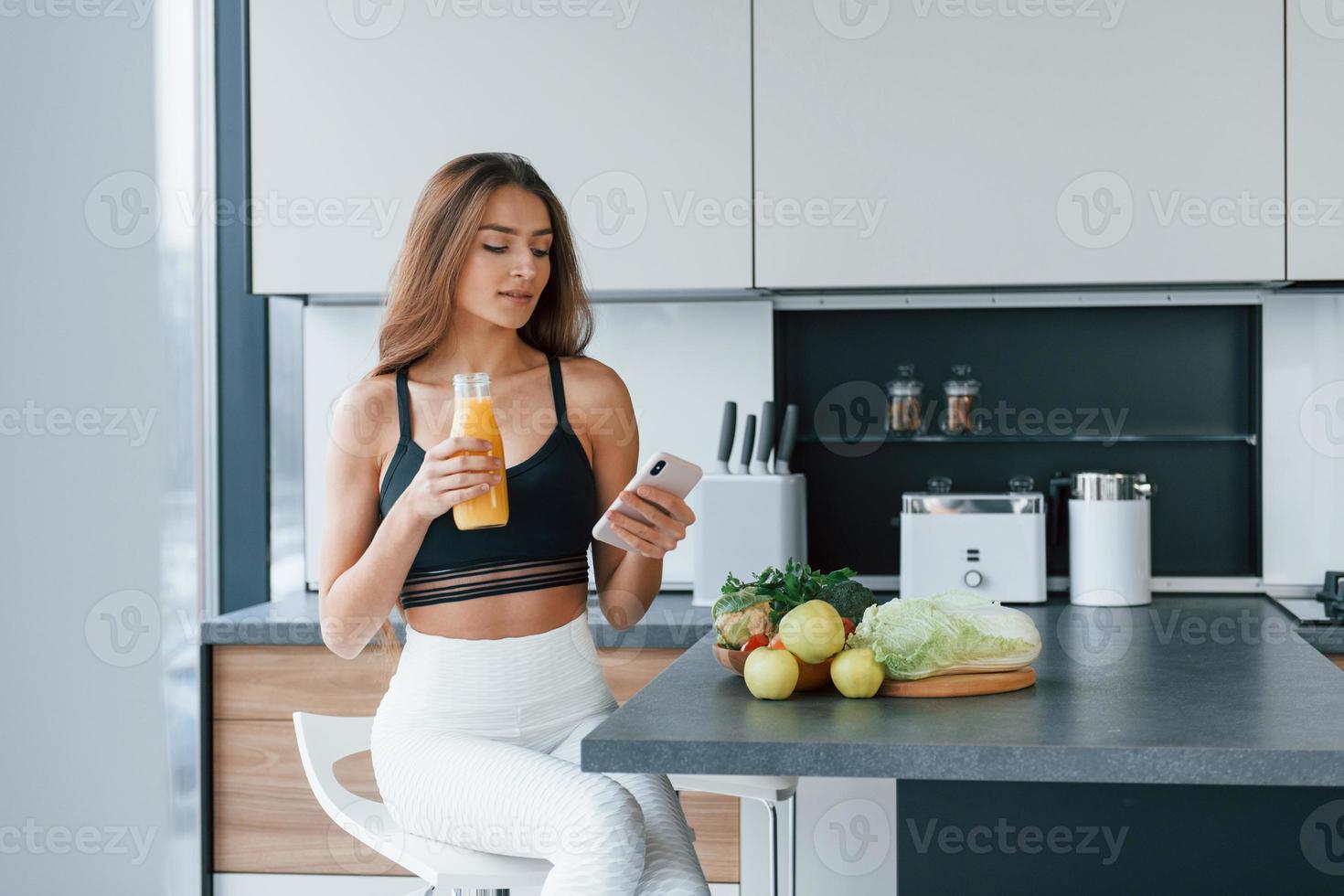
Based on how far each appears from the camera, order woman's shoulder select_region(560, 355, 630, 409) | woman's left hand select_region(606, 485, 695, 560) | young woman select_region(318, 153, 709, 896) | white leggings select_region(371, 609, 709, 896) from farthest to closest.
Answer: woman's shoulder select_region(560, 355, 630, 409), woman's left hand select_region(606, 485, 695, 560), young woman select_region(318, 153, 709, 896), white leggings select_region(371, 609, 709, 896)

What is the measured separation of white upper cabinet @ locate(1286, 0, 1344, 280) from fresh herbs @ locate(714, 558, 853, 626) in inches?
55.2

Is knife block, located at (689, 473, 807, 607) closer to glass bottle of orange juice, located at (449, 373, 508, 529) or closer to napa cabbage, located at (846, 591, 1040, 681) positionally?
glass bottle of orange juice, located at (449, 373, 508, 529)

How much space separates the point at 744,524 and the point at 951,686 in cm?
118

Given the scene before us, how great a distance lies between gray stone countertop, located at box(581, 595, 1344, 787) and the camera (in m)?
1.20

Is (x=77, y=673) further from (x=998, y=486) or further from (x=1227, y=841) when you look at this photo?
(x=1227, y=841)

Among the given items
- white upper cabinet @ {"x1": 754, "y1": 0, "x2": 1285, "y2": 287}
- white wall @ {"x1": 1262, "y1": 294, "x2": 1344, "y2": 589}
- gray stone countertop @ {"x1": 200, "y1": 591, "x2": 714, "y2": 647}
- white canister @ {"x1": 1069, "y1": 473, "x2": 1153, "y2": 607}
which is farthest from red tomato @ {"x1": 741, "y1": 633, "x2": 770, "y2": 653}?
white wall @ {"x1": 1262, "y1": 294, "x2": 1344, "y2": 589}

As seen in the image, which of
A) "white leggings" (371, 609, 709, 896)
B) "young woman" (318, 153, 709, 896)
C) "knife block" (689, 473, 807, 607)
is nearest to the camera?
"white leggings" (371, 609, 709, 896)

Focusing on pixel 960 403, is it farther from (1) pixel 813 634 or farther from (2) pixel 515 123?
(1) pixel 813 634

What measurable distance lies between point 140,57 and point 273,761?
1521mm

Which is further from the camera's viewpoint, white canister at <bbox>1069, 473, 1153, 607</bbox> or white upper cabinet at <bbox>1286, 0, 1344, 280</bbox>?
white canister at <bbox>1069, 473, 1153, 607</bbox>

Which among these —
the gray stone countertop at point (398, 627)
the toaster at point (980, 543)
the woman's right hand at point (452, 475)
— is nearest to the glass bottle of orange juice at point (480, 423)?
the woman's right hand at point (452, 475)

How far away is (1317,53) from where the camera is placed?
2492 millimetres

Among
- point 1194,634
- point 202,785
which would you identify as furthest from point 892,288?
point 202,785

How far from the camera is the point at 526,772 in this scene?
58.6 inches
